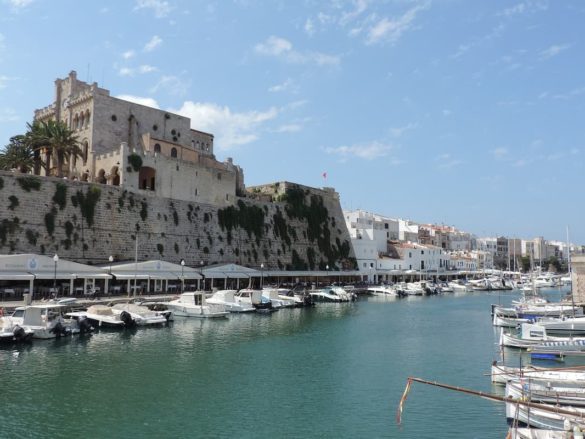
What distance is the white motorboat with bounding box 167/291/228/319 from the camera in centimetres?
3419

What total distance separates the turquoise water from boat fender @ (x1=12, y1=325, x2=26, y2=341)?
0.83m

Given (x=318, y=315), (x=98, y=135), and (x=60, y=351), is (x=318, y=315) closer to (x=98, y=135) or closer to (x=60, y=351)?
(x=60, y=351)

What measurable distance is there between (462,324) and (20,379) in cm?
2760

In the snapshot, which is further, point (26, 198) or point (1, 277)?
point (26, 198)

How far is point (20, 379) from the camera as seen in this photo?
693 inches

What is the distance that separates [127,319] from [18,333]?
6.30 meters

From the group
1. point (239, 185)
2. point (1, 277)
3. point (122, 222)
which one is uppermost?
point (239, 185)

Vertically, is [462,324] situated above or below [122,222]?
below

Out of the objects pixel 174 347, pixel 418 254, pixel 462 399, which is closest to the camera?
pixel 462 399

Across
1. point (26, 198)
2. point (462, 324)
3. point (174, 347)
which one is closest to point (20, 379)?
point (174, 347)

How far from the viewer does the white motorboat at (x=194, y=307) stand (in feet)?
112

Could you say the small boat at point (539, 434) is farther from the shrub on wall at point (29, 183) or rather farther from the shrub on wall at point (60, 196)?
the shrub on wall at point (29, 183)

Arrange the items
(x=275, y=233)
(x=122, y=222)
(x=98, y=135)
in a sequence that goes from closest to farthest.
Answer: (x=122, y=222) < (x=98, y=135) < (x=275, y=233)

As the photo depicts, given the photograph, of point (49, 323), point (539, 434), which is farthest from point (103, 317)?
point (539, 434)
